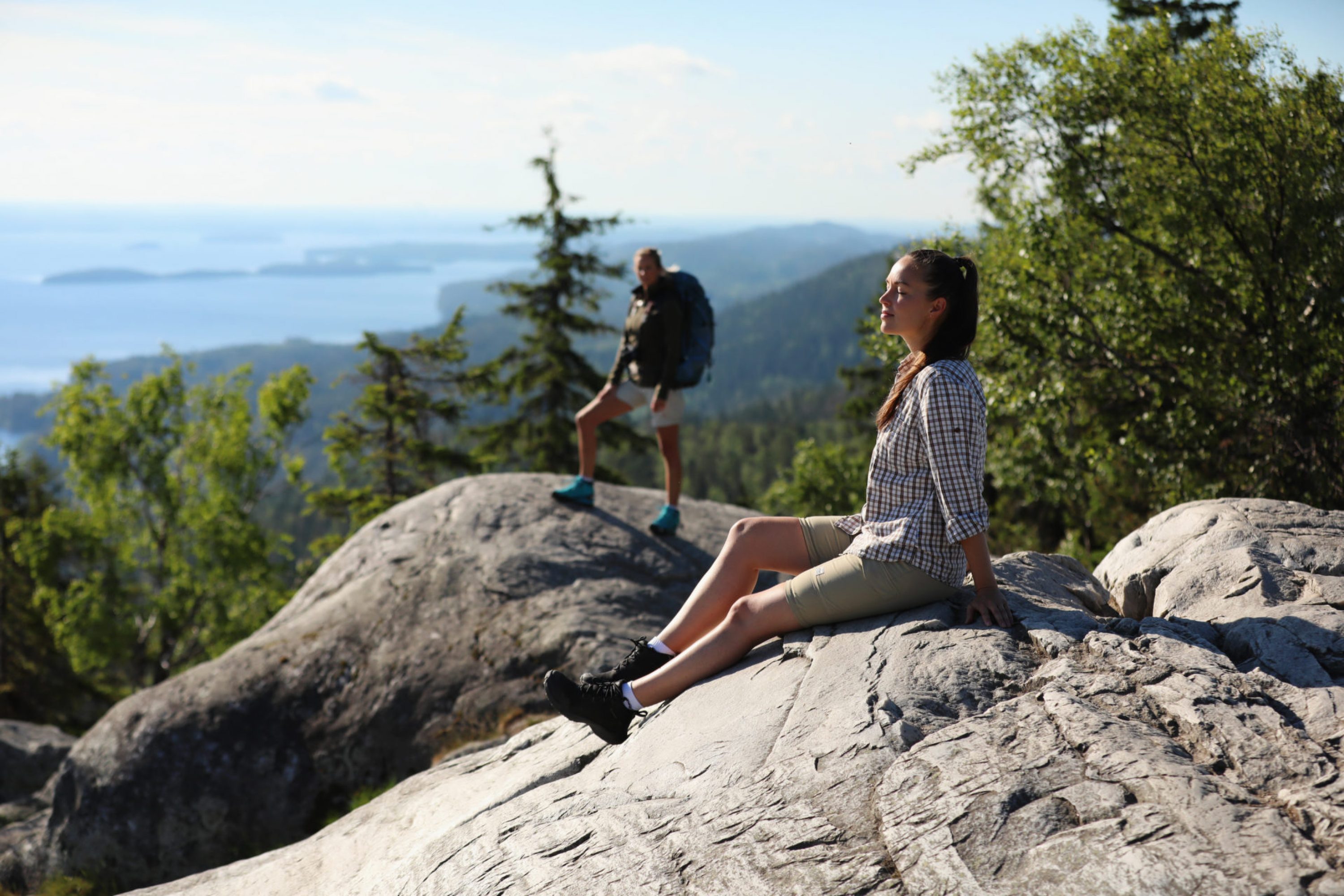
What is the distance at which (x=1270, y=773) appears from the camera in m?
3.46

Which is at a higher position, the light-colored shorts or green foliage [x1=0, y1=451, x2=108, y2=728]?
the light-colored shorts

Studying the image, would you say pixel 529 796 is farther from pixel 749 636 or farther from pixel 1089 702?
pixel 1089 702

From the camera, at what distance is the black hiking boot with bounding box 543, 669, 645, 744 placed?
5.38 meters

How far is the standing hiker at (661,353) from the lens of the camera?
9531 millimetres

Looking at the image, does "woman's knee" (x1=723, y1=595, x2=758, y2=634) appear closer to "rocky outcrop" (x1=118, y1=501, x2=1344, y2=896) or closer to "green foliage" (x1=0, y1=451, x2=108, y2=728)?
"rocky outcrop" (x1=118, y1=501, x2=1344, y2=896)

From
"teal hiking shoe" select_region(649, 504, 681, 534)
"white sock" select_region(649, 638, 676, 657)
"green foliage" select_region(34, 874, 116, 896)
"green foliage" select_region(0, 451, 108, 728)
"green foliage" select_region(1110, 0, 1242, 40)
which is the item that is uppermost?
"green foliage" select_region(1110, 0, 1242, 40)

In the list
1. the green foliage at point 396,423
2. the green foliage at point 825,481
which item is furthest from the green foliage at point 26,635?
the green foliage at point 825,481

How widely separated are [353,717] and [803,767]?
650 centimetres

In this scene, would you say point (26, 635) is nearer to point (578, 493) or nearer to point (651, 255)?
point (578, 493)

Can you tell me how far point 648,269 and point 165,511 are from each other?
28.6 m

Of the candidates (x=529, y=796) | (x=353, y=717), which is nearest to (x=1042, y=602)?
(x=529, y=796)

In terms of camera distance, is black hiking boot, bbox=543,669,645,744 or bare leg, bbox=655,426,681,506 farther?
bare leg, bbox=655,426,681,506

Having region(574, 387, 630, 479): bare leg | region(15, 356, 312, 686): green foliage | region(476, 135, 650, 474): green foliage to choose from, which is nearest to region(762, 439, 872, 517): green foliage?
region(476, 135, 650, 474): green foliage

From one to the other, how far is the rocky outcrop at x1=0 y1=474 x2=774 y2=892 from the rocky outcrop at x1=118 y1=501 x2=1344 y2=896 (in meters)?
2.89
